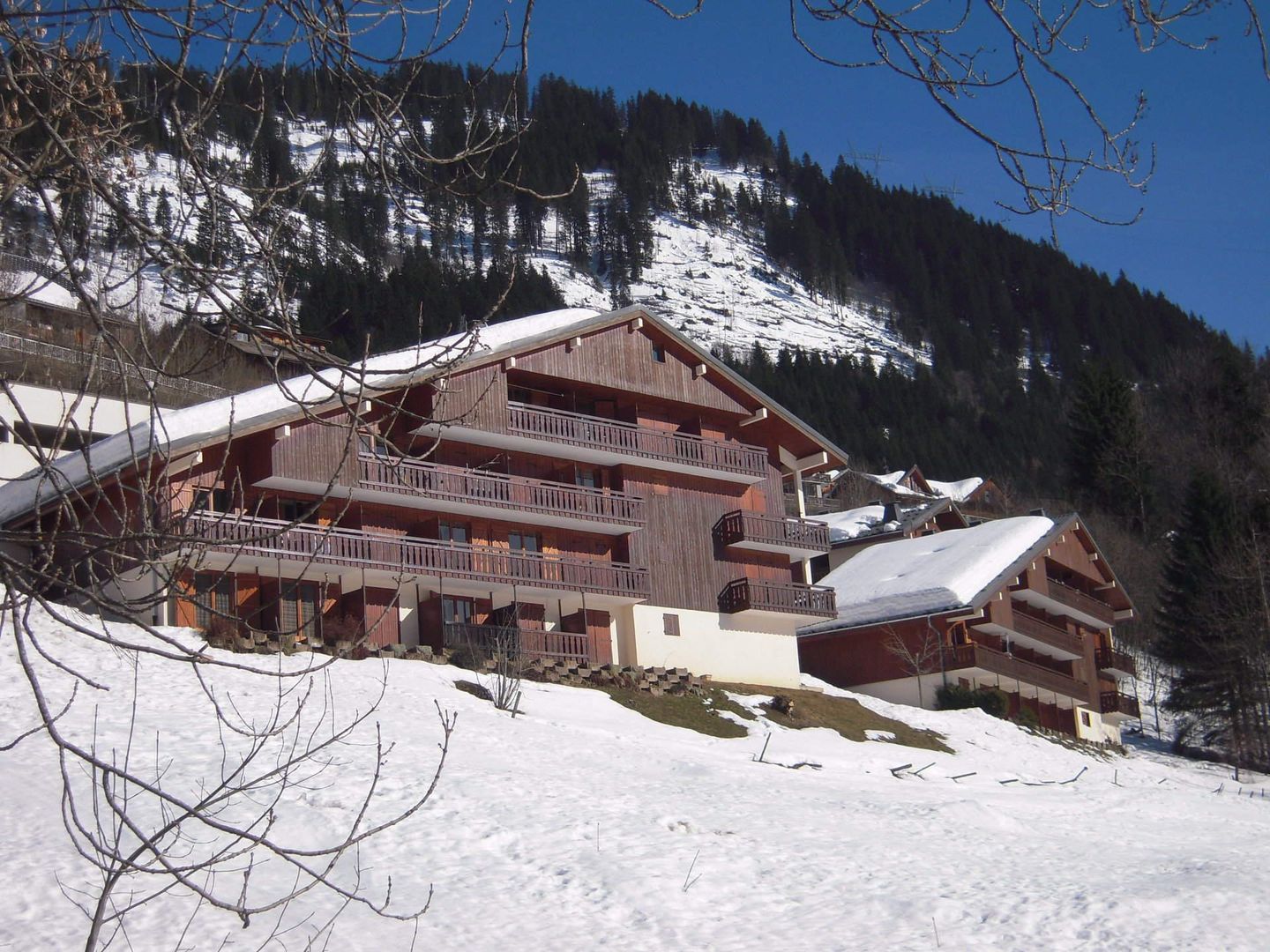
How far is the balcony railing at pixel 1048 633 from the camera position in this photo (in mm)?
48094

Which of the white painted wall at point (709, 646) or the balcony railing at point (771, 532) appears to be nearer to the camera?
the white painted wall at point (709, 646)

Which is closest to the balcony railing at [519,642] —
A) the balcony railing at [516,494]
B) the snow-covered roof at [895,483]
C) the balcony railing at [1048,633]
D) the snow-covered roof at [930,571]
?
the balcony railing at [516,494]

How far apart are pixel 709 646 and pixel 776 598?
255cm

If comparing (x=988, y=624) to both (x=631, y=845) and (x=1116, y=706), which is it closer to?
(x=1116, y=706)

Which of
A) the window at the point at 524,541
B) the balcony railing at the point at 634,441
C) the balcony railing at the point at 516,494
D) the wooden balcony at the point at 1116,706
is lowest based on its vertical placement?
the wooden balcony at the point at 1116,706

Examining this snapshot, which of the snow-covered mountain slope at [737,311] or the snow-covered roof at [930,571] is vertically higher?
the snow-covered mountain slope at [737,311]

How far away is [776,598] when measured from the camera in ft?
126

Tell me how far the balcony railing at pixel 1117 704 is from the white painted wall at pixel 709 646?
19233 mm

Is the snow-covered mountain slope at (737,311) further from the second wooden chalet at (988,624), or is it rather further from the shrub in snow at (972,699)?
the shrub in snow at (972,699)

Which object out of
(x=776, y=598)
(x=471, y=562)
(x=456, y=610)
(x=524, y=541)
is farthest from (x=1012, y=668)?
(x=471, y=562)

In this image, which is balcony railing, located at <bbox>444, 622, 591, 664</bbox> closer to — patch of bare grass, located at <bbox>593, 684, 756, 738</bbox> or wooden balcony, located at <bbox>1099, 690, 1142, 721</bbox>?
patch of bare grass, located at <bbox>593, 684, 756, 738</bbox>

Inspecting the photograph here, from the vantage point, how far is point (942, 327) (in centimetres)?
17888

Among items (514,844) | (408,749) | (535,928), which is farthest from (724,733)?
(535,928)

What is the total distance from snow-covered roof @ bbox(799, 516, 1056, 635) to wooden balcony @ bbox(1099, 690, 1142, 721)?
726 centimetres
